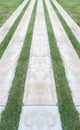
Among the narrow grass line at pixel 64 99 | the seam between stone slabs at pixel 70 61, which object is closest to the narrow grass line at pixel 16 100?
the narrow grass line at pixel 64 99

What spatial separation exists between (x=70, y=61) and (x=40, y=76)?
1.40 m

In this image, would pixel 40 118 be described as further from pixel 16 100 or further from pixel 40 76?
pixel 40 76

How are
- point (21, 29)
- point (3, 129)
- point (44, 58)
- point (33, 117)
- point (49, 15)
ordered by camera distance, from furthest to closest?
point (49, 15)
point (21, 29)
point (44, 58)
point (33, 117)
point (3, 129)

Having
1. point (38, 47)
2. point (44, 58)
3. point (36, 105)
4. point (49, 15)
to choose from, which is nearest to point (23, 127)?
point (36, 105)

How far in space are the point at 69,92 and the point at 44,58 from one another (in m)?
2.40

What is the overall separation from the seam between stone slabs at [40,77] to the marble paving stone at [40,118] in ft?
0.91

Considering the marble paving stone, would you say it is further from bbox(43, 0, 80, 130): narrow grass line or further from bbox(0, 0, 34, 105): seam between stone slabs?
bbox(0, 0, 34, 105): seam between stone slabs

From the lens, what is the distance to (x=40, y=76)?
258 inches

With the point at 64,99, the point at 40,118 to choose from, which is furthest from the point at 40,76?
the point at 40,118

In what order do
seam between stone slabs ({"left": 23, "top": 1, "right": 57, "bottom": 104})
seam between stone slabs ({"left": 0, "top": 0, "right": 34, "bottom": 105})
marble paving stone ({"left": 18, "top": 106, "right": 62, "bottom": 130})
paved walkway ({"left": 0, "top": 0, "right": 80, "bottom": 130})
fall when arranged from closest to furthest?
marble paving stone ({"left": 18, "top": 106, "right": 62, "bottom": 130}) → paved walkway ({"left": 0, "top": 0, "right": 80, "bottom": 130}) → seam between stone slabs ({"left": 23, "top": 1, "right": 57, "bottom": 104}) → seam between stone slabs ({"left": 0, "top": 0, "right": 34, "bottom": 105})

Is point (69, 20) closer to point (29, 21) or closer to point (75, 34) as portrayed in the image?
point (29, 21)

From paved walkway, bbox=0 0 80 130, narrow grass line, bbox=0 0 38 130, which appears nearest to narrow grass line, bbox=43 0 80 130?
paved walkway, bbox=0 0 80 130

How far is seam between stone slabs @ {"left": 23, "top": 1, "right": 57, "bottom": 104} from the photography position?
549cm

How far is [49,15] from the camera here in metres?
15.0
